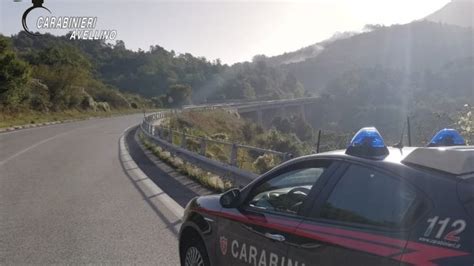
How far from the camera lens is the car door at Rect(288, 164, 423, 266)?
248 cm

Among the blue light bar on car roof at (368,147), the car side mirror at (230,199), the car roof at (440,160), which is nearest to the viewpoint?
the car roof at (440,160)

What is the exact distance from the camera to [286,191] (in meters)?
3.71

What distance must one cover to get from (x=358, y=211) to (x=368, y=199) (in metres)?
0.10

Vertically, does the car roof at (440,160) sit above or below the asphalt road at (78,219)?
above

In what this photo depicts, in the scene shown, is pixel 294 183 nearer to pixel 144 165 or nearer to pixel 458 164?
pixel 458 164

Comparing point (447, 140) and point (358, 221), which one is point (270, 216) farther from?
point (447, 140)

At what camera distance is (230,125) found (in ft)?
178

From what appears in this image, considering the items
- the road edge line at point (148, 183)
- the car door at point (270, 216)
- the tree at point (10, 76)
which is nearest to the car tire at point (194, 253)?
the car door at point (270, 216)

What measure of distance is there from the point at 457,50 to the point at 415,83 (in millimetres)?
82540

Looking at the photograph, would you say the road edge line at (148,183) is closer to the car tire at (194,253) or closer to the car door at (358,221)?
the car tire at (194,253)

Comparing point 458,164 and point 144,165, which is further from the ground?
point 458,164

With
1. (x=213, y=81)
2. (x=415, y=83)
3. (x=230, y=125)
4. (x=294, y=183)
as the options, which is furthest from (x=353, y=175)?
(x=213, y=81)

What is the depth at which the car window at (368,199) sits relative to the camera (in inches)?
100.0

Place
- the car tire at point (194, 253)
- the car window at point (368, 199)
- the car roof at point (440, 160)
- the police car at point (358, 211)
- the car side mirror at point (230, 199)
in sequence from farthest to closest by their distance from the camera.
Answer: the car tire at point (194, 253) → the car side mirror at point (230, 199) → the car window at point (368, 199) → the car roof at point (440, 160) → the police car at point (358, 211)
